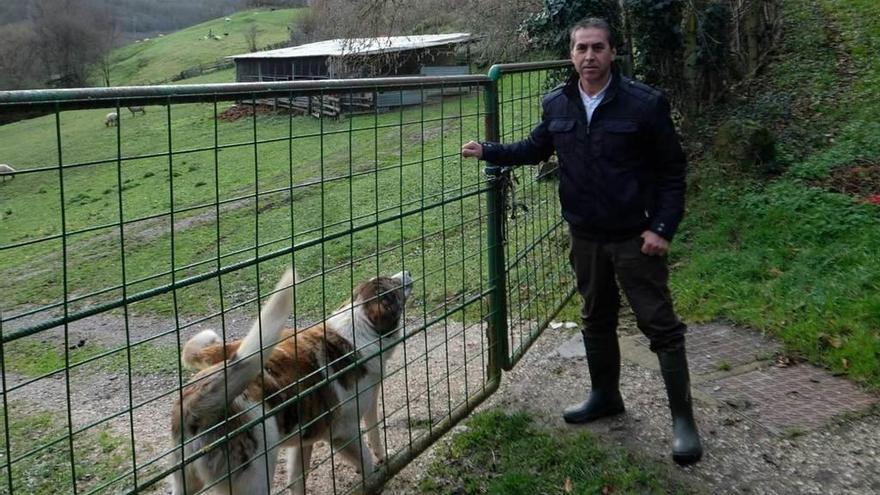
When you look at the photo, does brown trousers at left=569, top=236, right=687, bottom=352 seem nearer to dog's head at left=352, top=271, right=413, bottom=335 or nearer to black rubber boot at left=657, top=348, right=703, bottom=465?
black rubber boot at left=657, top=348, right=703, bottom=465

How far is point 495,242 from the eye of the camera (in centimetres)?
451

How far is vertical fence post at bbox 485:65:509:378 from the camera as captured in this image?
14.3 feet

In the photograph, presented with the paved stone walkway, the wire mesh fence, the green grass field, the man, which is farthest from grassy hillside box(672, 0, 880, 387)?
the green grass field

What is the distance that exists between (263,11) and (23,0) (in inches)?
978

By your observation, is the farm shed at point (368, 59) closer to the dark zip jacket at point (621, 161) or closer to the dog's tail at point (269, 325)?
the dark zip jacket at point (621, 161)

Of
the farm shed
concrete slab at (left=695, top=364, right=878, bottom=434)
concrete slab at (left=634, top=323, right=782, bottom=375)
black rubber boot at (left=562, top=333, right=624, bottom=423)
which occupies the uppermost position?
the farm shed

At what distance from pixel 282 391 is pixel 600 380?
2.07m

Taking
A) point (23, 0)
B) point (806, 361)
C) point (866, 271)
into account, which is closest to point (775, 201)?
point (866, 271)

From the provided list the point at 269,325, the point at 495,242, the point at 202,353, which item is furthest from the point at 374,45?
the point at 269,325

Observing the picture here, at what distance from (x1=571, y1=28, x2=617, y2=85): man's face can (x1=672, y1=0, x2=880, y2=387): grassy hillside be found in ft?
8.89

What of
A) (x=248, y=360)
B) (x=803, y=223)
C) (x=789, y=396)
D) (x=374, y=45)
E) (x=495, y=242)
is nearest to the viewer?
(x=248, y=360)

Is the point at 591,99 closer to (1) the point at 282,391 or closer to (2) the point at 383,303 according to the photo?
(2) the point at 383,303

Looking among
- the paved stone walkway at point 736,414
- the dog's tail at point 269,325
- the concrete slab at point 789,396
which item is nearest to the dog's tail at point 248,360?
the dog's tail at point 269,325

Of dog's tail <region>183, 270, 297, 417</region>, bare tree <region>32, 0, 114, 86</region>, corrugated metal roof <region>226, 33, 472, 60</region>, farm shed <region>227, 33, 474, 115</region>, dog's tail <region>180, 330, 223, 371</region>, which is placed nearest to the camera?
dog's tail <region>183, 270, 297, 417</region>
